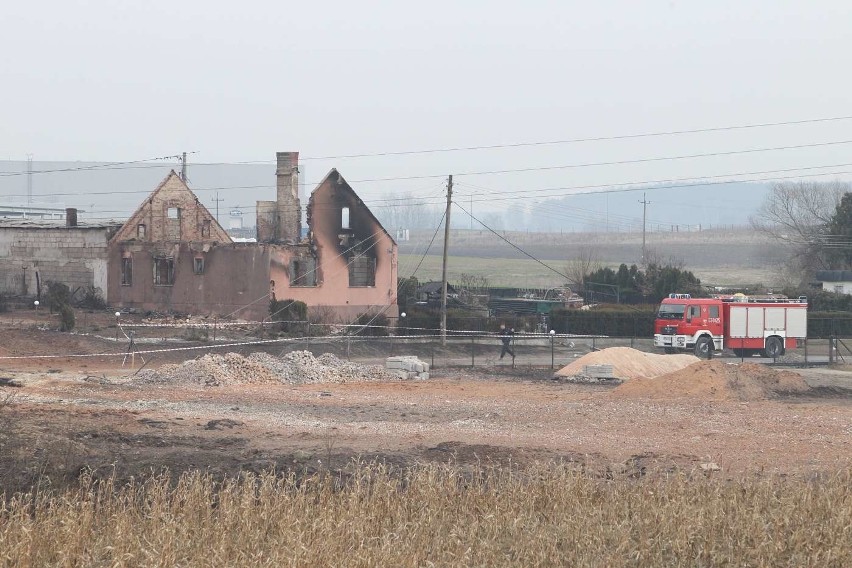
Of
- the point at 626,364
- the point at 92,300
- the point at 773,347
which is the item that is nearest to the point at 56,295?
the point at 92,300

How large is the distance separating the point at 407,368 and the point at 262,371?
549cm

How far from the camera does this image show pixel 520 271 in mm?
120750

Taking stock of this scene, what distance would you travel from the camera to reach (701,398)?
31172mm

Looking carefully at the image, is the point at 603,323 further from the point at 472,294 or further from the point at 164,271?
the point at 164,271

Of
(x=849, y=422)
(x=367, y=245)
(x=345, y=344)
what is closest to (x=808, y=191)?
(x=367, y=245)

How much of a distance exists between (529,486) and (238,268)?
3846 centimetres

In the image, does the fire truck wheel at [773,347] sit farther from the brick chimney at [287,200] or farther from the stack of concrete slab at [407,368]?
the brick chimney at [287,200]

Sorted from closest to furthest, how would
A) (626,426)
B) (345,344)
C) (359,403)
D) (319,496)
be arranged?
(319,496), (626,426), (359,403), (345,344)

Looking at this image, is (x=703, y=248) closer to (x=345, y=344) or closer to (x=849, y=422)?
(x=345, y=344)

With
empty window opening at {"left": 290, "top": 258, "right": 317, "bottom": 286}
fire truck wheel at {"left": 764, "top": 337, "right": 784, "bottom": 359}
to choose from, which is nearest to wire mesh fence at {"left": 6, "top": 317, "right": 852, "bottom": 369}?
fire truck wheel at {"left": 764, "top": 337, "right": 784, "bottom": 359}

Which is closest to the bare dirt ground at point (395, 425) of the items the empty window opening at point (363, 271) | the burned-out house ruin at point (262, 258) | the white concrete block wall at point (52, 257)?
the burned-out house ruin at point (262, 258)

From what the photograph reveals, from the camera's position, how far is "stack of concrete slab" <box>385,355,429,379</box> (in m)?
37.3

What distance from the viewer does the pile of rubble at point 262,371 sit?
107ft

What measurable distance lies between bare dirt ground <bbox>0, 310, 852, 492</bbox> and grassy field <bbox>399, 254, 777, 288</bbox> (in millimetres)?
61120
